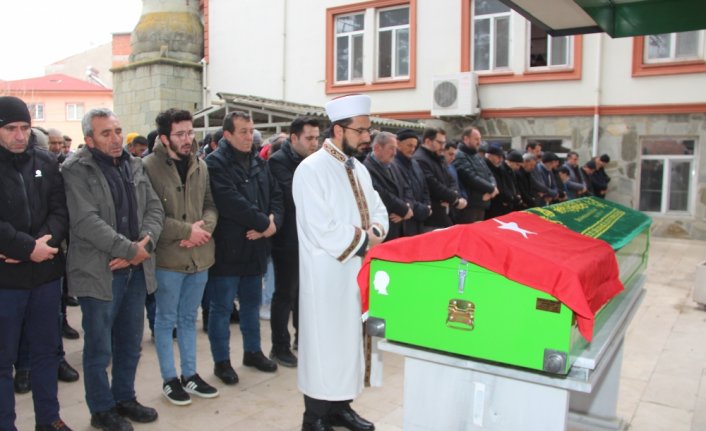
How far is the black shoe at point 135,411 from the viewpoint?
12.0 feet

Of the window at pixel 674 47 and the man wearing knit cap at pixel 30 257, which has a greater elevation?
the window at pixel 674 47

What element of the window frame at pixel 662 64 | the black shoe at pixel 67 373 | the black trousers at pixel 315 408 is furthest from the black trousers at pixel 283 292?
the window frame at pixel 662 64

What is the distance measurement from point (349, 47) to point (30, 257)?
14.1m

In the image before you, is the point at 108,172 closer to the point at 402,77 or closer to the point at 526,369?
the point at 526,369

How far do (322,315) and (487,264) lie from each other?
4.69 feet

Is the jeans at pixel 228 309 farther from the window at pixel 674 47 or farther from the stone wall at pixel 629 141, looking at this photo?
the window at pixel 674 47

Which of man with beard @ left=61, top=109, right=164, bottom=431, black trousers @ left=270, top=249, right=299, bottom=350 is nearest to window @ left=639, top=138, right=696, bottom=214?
black trousers @ left=270, top=249, right=299, bottom=350

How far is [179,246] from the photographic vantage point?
153 inches

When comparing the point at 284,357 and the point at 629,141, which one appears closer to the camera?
the point at 284,357

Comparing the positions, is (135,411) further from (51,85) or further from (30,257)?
(51,85)

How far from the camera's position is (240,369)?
4.64 m

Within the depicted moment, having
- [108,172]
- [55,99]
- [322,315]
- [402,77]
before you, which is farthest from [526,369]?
[55,99]

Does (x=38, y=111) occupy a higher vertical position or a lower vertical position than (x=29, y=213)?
higher

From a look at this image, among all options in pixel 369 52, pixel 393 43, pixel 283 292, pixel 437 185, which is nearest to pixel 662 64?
pixel 393 43
